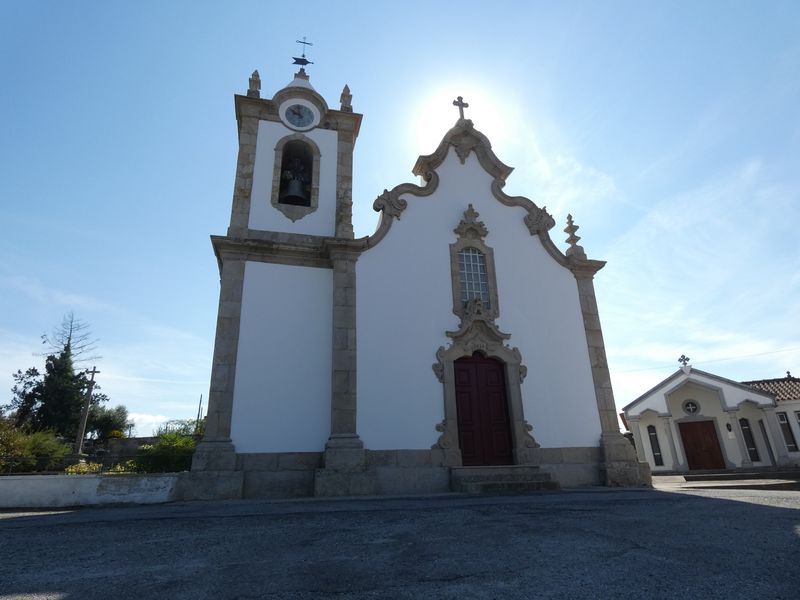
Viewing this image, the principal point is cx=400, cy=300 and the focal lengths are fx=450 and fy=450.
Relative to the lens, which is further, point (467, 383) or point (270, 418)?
point (467, 383)

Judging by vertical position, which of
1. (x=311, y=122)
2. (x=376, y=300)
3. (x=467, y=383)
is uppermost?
(x=311, y=122)

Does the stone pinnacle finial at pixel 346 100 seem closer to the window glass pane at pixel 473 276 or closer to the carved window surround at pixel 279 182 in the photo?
the carved window surround at pixel 279 182

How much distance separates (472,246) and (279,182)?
5.53m

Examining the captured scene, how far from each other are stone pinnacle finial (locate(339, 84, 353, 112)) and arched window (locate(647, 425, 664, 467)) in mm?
21541

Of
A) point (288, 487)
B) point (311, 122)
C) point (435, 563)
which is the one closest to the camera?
point (435, 563)

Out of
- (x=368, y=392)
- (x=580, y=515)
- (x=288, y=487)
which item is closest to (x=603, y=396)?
(x=368, y=392)

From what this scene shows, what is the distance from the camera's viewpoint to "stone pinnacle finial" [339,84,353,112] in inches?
533

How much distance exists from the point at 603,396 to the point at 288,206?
9529 mm

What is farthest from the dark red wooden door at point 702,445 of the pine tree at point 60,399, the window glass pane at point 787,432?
the pine tree at point 60,399

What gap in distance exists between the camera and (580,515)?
5391 millimetres

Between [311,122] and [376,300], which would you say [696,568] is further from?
[311,122]

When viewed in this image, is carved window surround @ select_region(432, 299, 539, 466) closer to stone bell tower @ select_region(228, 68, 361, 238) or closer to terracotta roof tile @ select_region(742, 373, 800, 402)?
stone bell tower @ select_region(228, 68, 361, 238)

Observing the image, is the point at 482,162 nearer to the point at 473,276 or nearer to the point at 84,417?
the point at 473,276

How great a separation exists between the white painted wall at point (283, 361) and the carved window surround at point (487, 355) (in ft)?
8.80
